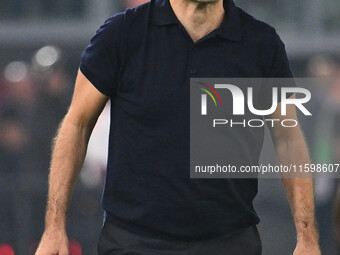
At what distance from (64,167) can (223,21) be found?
84cm

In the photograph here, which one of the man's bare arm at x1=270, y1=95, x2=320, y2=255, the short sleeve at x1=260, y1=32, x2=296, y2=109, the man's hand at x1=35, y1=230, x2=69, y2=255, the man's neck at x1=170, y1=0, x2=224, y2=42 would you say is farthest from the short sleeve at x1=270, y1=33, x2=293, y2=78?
the man's hand at x1=35, y1=230, x2=69, y2=255

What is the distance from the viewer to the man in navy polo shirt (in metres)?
4.68

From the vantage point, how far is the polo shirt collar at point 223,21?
479cm

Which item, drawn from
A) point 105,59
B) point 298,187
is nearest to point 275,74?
point 298,187

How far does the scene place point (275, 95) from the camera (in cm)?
483

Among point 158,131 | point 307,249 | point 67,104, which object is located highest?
point 158,131

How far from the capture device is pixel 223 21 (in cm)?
488

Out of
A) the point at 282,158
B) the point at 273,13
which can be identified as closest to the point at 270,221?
the point at 273,13

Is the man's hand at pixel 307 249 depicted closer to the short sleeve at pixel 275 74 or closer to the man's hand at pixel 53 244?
the short sleeve at pixel 275 74

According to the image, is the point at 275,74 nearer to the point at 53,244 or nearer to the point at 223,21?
the point at 223,21

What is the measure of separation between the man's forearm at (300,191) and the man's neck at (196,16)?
1.80 ft

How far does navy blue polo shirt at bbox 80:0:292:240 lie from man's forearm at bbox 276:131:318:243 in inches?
8.4

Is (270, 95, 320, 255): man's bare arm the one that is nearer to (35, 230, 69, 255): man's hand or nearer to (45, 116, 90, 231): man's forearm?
(45, 116, 90, 231): man's forearm

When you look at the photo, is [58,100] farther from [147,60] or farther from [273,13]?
[147,60]
